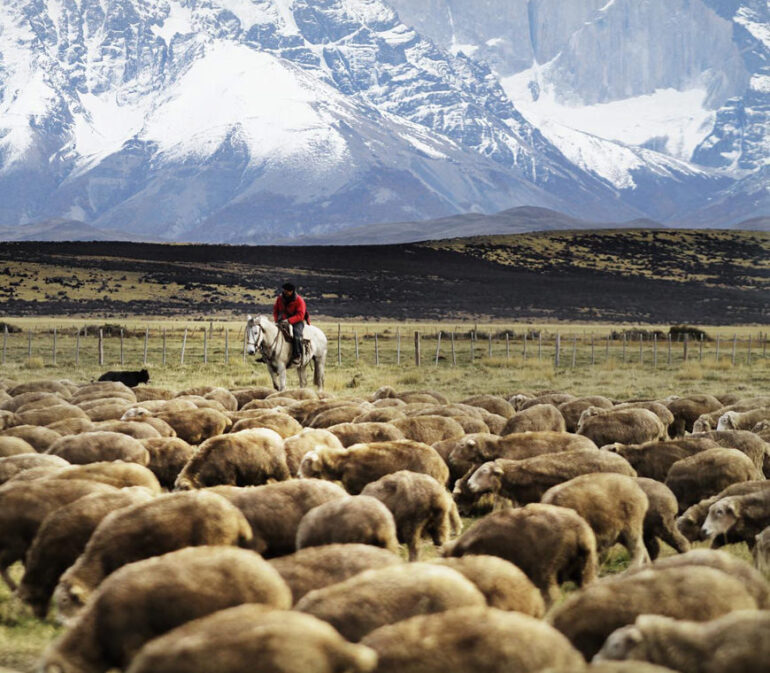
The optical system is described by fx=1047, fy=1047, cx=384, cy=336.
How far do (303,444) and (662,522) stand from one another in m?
4.33

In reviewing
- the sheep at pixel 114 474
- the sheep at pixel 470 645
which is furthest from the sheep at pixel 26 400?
the sheep at pixel 470 645

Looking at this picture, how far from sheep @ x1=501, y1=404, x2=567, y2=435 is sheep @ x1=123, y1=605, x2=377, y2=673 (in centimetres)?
1015

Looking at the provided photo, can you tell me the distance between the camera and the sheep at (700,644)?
205 inches

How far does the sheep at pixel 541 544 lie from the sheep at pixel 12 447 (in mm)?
6309

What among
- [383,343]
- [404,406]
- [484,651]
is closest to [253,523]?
[484,651]

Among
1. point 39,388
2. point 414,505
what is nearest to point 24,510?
point 414,505

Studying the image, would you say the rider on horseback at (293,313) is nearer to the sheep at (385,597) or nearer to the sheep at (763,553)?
the sheep at (763,553)

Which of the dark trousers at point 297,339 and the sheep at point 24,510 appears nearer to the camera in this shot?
the sheep at point 24,510

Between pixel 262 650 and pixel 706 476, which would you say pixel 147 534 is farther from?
pixel 706 476

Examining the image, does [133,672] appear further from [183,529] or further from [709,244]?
[709,244]

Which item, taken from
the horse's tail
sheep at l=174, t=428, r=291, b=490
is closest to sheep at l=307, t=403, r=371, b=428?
sheep at l=174, t=428, r=291, b=490

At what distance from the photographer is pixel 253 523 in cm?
899

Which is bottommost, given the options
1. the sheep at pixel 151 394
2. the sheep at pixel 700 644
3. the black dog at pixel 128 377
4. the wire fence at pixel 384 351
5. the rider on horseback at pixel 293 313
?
the wire fence at pixel 384 351

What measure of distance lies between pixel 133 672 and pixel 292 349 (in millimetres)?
20495
